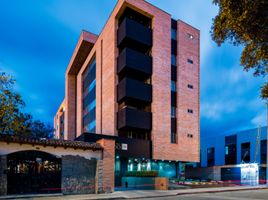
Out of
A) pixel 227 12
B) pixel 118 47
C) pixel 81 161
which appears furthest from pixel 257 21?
pixel 118 47

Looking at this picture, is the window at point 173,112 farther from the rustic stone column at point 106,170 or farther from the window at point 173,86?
the rustic stone column at point 106,170

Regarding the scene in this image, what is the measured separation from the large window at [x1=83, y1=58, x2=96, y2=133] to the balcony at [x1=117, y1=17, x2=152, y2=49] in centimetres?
1329

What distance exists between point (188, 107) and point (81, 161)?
23.5 metres

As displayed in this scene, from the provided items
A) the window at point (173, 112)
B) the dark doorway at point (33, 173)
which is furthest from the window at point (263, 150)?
the dark doorway at point (33, 173)

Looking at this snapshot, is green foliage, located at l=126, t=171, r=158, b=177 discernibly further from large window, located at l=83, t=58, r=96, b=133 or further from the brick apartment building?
large window, located at l=83, t=58, r=96, b=133

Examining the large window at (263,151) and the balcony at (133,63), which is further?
the large window at (263,151)

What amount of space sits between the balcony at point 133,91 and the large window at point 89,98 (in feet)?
41.4

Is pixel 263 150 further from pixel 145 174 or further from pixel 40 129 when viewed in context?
pixel 40 129

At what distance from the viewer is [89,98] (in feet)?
171

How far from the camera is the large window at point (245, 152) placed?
2157 inches

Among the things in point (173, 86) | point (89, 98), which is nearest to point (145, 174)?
point (173, 86)

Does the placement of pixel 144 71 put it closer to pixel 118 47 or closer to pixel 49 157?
pixel 118 47

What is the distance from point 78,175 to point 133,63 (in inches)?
733

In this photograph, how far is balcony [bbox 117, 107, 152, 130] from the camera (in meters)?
34.5
